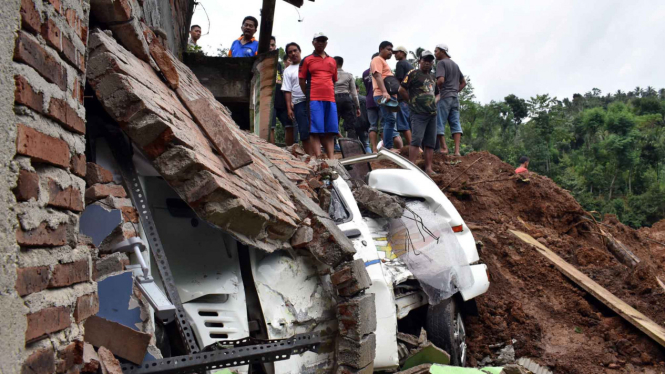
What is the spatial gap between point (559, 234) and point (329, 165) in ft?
20.0

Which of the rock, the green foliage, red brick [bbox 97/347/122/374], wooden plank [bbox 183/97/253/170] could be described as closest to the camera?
red brick [bbox 97/347/122/374]

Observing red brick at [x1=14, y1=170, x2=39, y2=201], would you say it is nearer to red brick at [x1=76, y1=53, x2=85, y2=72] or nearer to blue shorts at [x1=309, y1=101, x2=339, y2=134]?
red brick at [x1=76, y1=53, x2=85, y2=72]

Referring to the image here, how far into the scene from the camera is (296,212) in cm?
356

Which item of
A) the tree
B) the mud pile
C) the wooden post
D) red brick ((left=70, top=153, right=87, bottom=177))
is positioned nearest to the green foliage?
the tree

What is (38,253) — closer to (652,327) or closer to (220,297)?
(220,297)

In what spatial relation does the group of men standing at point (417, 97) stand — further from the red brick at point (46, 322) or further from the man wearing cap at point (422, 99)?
the red brick at point (46, 322)

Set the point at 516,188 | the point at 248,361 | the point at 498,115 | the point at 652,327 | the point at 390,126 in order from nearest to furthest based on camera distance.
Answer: the point at 248,361
the point at 652,327
the point at 390,126
the point at 516,188
the point at 498,115

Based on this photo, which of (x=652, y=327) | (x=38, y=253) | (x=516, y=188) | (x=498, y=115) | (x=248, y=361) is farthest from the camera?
(x=498, y=115)

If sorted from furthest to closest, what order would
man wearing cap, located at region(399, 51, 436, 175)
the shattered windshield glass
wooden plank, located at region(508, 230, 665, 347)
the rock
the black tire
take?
man wearing cap, located at region(399, 51, 436, 175)
wooden plank, located at region(508, 230, 665, 347)
the black tire
the shattered windshield glass
the rock

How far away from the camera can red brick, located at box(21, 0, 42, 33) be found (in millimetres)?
1529

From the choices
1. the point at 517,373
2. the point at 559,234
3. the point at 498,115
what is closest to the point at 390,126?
the point at 559,234

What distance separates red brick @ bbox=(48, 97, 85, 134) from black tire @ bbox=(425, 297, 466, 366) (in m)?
3.80

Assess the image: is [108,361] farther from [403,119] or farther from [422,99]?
[403,119]

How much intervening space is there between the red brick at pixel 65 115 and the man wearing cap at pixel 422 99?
21.1ft
